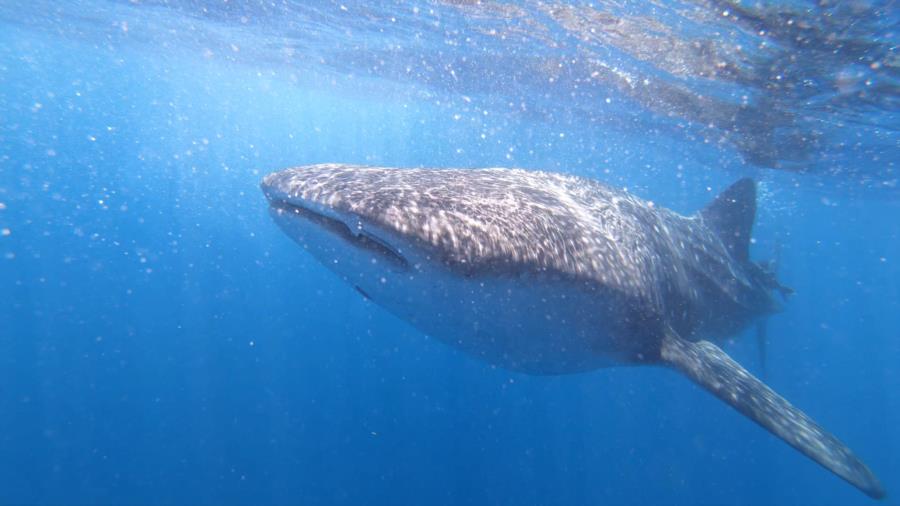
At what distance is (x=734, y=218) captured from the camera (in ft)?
29.9

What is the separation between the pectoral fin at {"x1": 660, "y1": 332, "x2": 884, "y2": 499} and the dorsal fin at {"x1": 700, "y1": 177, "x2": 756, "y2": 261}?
492 centimetres

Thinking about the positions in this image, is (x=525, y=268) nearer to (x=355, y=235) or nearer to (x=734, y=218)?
(x=355, y=235)

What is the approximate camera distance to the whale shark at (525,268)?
2791 mm

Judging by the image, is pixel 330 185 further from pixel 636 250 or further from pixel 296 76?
pixel 296 76

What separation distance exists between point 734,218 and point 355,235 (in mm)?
8764

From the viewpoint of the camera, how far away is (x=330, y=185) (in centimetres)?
304

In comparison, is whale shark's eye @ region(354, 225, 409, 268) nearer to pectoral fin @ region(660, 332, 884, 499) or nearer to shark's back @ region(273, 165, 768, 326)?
shark's back @ region(273, 165, 768, 326)

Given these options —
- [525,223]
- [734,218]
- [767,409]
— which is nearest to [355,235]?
[525,223]

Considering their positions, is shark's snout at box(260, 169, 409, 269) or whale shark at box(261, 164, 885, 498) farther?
whale shark at box(261, 164, 885, 498)

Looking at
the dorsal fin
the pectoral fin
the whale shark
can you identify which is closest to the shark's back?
the whale shark

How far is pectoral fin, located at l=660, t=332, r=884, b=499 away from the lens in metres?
4.02

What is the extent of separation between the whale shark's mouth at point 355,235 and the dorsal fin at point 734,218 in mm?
8145

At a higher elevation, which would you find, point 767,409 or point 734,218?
point 734,218

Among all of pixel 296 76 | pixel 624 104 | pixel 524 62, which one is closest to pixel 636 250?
pixel 524 62
